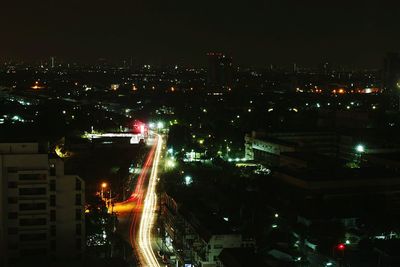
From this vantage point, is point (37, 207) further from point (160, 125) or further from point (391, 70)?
point (391, 70)

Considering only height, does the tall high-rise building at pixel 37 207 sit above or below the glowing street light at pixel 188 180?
above

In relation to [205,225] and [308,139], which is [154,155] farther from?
[205,225]

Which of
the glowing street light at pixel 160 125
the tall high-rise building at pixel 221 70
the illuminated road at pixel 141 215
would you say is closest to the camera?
the illuminated road at pixel 141 215

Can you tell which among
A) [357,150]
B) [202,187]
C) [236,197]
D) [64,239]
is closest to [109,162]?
[202,187]

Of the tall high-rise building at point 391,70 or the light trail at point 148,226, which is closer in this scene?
the light trail at point 148,226

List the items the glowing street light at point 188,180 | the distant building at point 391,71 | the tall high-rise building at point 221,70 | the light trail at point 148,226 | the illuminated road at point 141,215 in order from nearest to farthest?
the light trail at point 148,226 < the illuminated road at point 141,215 < the glowing street light at point 188,180 < the distant building at point 391,71 < the tall high-rise building at point 221,70

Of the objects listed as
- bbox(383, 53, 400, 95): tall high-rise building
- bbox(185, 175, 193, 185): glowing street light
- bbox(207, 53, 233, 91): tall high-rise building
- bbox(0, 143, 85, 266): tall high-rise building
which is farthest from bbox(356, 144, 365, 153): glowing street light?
bbox(207, 53, 233, 91): tall high-rise building

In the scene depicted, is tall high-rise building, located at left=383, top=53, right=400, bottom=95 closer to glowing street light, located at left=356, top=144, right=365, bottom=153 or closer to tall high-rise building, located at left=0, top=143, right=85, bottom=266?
glowing street light, located at left=356, top=144, right=365, bottom=153

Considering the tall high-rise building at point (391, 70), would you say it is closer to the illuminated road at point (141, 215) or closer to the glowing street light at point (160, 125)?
the glowing street light at point (160, 125)

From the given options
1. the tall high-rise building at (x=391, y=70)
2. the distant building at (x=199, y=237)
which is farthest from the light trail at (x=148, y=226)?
the tall high-rise building at (x=391, y=70)
